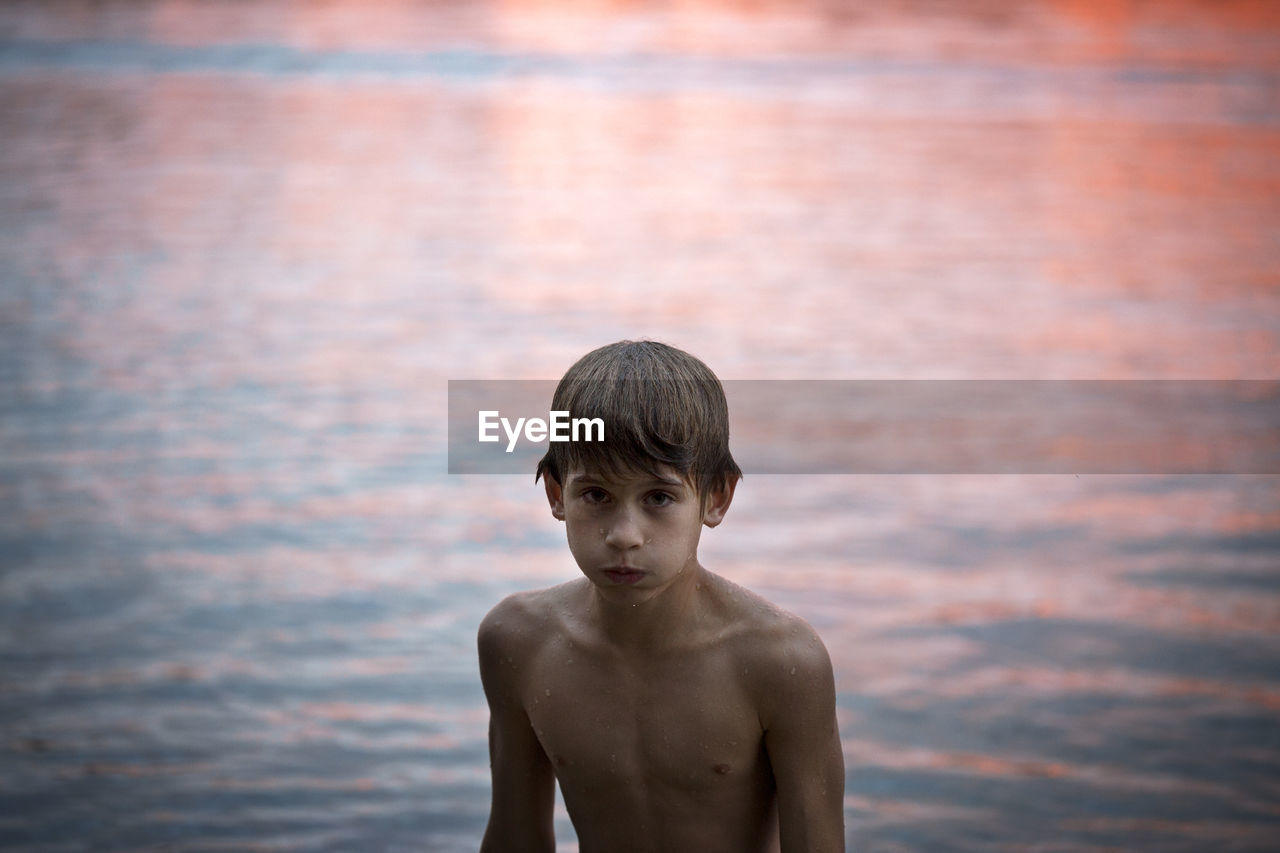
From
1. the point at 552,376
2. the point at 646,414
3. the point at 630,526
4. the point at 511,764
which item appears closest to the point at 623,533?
the point at 630,526

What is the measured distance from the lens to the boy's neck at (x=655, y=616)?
70.2 inches

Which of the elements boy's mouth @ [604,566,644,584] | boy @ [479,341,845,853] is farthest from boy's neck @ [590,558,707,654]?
boy's mouth @ [604,566,644,584]

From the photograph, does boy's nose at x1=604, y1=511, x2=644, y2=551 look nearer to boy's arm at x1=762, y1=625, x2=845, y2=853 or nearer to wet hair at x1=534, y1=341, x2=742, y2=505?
wet hair at x1=534, y1=341, x2=742, y2=505

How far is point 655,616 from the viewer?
1.79 meters

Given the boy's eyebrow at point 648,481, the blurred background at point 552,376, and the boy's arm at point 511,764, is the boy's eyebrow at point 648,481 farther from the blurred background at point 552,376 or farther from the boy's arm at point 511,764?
the blurred background at point 552,376

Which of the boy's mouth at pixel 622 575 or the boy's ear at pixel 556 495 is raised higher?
the boy's ear at pixel 556 495

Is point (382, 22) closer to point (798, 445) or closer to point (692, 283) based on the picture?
point (692, 283)

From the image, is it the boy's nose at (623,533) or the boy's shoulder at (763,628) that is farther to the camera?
the boy's shoulder at (763,628)

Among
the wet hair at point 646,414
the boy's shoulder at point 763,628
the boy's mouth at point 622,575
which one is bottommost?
the boy's shoulder at point 763,628

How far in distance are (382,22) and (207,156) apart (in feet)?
21.8

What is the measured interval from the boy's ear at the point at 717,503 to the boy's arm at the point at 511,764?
12.0 inches

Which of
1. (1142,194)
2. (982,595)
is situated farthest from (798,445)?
(1142,194)

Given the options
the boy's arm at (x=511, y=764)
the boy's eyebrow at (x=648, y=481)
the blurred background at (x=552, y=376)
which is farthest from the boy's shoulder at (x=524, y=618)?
the blurred background at (x=552, y=376)

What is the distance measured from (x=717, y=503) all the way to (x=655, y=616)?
15 centimetres
